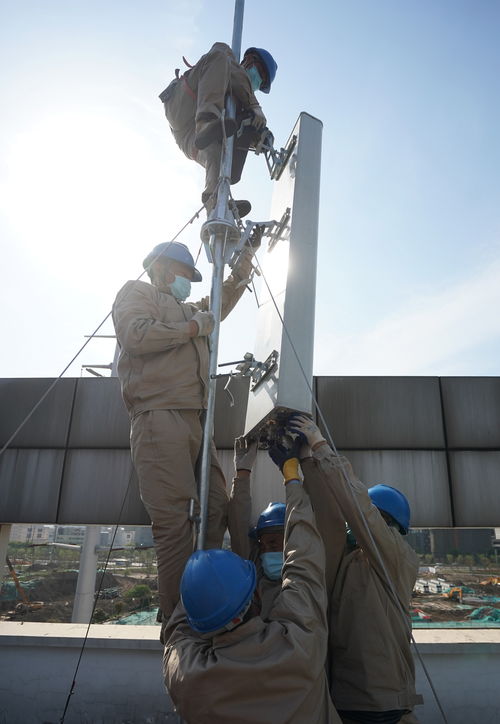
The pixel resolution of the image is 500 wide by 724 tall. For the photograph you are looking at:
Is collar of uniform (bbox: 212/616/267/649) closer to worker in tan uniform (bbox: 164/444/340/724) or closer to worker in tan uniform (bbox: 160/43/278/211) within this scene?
worker in tan uniform (bbox: 164/444/340/724)

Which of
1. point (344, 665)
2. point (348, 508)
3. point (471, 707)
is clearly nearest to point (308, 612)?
point (348, 508)

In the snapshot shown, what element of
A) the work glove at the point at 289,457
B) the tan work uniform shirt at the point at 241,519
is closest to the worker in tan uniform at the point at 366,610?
the work glove at the point at 289,457

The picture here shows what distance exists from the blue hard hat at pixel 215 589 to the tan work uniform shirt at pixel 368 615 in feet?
A: 2.39

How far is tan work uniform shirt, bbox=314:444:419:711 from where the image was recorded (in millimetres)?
2342

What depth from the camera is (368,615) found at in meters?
2.45

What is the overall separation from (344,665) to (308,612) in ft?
2.57

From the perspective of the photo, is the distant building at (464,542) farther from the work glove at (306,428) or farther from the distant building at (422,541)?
the work glove at (306,428)

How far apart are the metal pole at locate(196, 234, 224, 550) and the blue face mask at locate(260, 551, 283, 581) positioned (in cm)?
41

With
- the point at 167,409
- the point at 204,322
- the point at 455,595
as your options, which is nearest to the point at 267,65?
the point at 204,322

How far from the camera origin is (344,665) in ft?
8.05

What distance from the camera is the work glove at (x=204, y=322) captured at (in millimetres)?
2930

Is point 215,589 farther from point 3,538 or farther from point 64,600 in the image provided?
point 64,600

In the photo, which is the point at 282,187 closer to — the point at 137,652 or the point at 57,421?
the point at 57,421

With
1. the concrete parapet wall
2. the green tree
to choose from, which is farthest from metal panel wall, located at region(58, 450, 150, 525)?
the green tree
